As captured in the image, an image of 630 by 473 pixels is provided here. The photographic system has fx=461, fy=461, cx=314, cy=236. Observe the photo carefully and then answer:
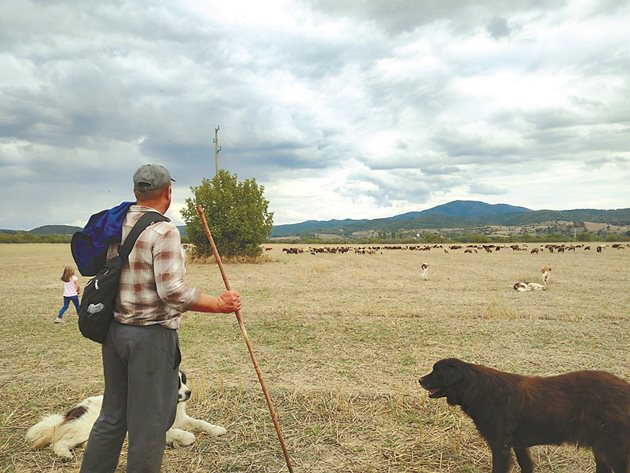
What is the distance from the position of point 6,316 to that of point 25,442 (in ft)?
31.4

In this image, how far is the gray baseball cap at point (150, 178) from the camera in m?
3.13

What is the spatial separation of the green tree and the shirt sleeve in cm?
3243

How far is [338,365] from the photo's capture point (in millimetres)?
7770

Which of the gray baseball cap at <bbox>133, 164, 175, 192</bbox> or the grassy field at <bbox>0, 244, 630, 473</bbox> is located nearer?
the gray baseball cap at <bbox>133, 164, 175, 192</bbox>

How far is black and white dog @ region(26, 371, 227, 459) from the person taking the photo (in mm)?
4699

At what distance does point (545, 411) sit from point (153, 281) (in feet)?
10.8

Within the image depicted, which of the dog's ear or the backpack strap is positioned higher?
the backpack strap

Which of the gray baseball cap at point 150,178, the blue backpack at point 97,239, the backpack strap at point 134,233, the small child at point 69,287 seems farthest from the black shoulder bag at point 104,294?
the small child at point 69,287

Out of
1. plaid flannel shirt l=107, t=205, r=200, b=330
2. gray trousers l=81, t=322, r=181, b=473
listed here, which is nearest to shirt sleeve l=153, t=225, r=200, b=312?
plaid flannel shirt l=107, t=205, r=200, b=330

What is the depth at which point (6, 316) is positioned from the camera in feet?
41.7

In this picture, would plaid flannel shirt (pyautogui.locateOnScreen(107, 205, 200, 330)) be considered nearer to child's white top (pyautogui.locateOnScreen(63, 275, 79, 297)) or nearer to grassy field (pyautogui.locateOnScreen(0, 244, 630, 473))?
grassy field (pyautogui.locateOnScreen(0, 244, 630, 473))

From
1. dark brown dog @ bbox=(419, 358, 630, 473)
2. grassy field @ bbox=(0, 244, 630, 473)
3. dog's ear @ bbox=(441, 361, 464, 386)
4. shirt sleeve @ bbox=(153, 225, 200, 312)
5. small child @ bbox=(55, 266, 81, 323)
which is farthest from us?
small child @ bbox=(55, 266, 81, 323)

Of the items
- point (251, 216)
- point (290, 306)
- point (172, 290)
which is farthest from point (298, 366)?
point (251, 216)

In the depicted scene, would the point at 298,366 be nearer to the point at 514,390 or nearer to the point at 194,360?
the point at 194,360
